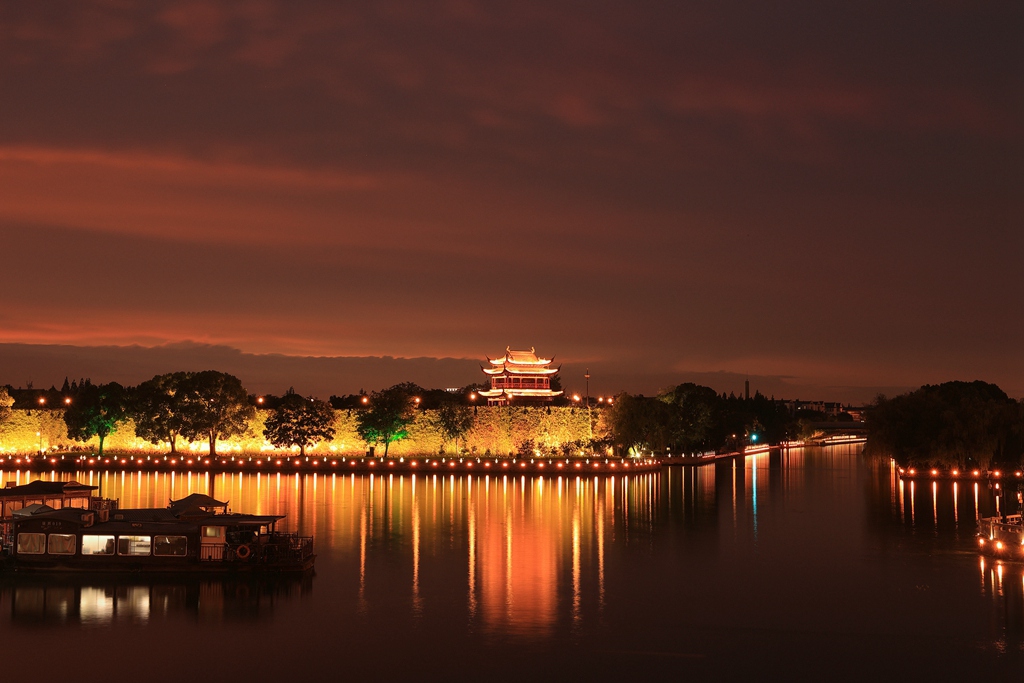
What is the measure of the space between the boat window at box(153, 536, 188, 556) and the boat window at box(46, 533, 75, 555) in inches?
83.1

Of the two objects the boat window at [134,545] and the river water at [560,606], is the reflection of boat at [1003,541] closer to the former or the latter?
the river water at [560,606]

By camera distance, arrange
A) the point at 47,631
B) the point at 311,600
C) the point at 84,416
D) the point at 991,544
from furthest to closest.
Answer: the point at 84,416 < the point at 991,544 < the point at 311,600 < the point at 47,631

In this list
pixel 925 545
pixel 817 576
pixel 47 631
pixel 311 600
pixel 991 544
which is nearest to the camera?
pixel 47 631

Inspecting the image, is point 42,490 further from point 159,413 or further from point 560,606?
point 159,413

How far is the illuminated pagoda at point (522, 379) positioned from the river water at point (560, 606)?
134 feet

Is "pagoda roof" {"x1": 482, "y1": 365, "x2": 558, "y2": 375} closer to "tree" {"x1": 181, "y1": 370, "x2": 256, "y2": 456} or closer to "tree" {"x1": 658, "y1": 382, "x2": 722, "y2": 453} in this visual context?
"tree" {"x1": 658, "y1": 382, "x2": 722, "y2": 453}

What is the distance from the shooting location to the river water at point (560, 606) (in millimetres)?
19234

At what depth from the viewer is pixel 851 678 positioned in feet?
60.6

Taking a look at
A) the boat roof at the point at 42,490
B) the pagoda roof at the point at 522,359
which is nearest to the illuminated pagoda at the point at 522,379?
the pagoda roof at the point at 522,359

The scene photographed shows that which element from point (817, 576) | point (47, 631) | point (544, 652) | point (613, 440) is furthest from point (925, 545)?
point (613, 440)

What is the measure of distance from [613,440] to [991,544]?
41466mm

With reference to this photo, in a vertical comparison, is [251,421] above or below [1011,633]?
above

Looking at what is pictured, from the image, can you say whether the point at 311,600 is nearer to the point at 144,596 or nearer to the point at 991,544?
the point at 144,596

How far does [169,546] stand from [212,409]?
4299cm
